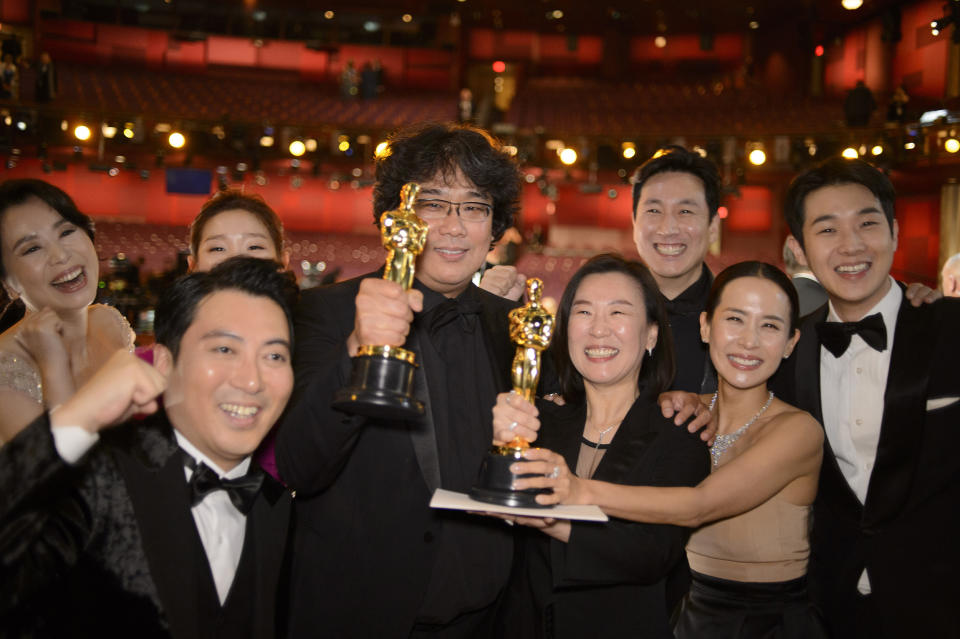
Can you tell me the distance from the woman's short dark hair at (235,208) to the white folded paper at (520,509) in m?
1.61

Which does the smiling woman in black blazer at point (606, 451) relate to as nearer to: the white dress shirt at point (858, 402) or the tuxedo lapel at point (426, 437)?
the tuxedo lapel at point (426, 437)

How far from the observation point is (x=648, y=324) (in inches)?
91.8

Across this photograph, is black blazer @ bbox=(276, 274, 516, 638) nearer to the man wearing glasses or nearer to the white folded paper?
the man wearing glasses

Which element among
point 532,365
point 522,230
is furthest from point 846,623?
point 522,230

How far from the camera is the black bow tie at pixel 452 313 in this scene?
217 centimetres

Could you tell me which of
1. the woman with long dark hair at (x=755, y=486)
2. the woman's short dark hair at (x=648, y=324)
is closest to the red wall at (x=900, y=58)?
the woman with long dark hair at (x=755, y=486)

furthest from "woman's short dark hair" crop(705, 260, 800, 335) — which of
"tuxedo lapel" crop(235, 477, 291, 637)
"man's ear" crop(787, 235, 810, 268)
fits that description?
"tuxedo lapel" crop(235, 477, 291, 637)

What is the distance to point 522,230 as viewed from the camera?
1906 cm

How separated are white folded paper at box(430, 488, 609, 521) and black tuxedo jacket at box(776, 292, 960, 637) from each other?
1.24 m

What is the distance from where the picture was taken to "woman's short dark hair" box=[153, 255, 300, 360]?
180 cm

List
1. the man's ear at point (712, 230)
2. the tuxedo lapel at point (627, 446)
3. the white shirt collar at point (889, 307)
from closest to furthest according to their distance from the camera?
the tuxedo lapel at point (627, 446) < the white shirt collar at point (889, 307) < the man's ear at point (712, 230)

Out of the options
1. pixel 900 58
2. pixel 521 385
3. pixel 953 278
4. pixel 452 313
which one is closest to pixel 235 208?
pixel 452 313

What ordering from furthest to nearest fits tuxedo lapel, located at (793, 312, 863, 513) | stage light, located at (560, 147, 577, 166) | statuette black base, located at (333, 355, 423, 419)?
stage light, located at (560, 147, 577, 166)
tuxedo lapel, located at (793, 312, 863, 513)
statuette black base, located at (333, 355, 423, 419)

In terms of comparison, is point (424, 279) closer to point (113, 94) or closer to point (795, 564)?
point (795, 564)
